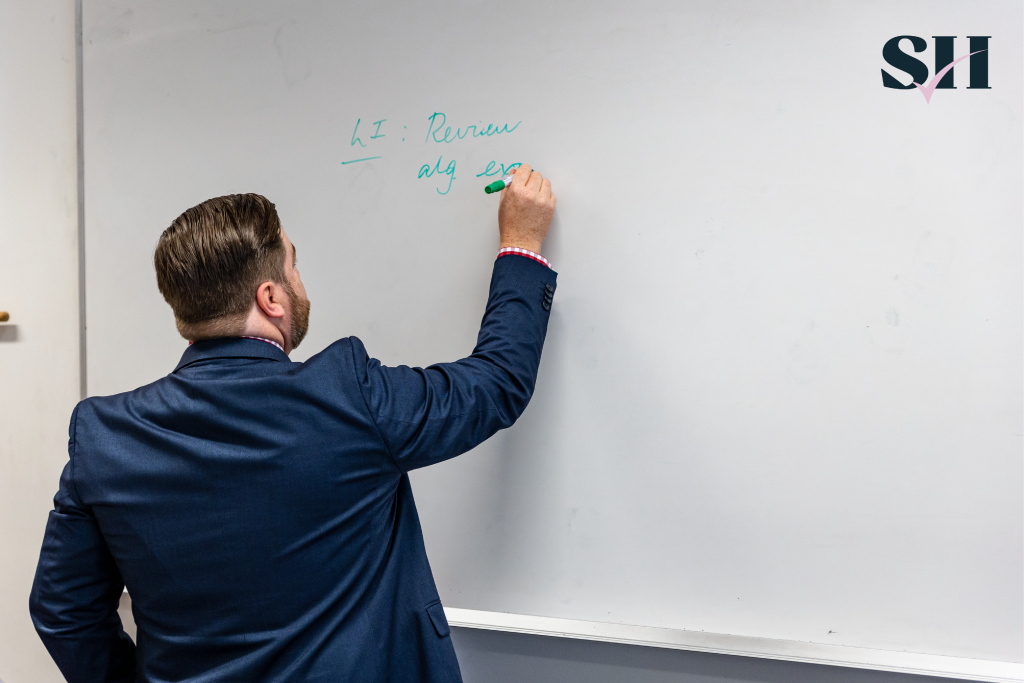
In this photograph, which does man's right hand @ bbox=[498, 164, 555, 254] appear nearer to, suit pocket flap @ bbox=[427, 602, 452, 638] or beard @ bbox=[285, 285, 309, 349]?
beard @ bbox=[285, 285, 309, 349]

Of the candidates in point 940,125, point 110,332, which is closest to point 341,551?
point 110,332

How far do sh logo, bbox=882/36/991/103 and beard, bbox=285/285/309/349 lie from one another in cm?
88

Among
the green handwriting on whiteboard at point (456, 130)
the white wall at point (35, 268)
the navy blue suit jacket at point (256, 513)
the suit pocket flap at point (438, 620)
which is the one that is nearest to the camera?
the navy blue suit jacket at point (256, 513)

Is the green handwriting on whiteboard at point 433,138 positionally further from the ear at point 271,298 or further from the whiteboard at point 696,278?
the ear at point 271,298

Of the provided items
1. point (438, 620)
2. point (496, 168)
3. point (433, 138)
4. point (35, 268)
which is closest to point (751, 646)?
point (438, 620)

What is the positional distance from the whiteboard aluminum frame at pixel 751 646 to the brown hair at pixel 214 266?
645 mm

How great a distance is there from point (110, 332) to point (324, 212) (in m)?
0.52

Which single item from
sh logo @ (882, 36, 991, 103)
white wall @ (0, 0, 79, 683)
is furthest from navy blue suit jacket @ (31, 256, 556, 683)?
sh logo @ (882, 36, 991, 103)

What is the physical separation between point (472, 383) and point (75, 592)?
1.87 feet

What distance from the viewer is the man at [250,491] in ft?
2.31

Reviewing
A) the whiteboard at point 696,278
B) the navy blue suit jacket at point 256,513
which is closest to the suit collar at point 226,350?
the navy blue suit jacket at point 256,513

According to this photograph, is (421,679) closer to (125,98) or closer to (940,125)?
(940,125)

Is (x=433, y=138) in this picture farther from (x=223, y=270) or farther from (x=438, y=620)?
(x=438, y=620)

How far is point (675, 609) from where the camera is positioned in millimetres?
988
